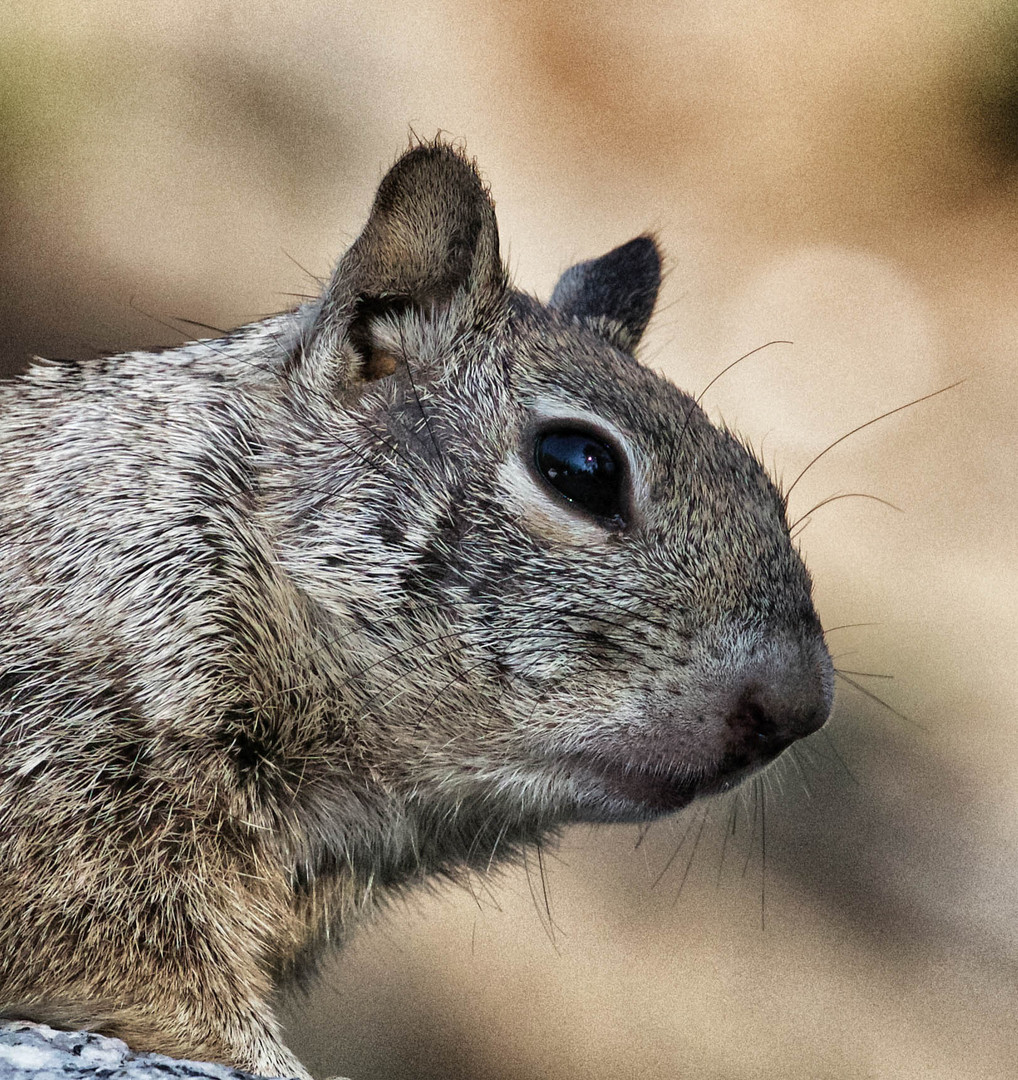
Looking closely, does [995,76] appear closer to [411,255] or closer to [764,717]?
[411,255]

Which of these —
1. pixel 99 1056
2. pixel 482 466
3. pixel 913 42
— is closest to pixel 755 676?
pixel 482 466

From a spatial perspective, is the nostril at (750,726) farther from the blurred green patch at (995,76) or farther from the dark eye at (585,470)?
the blurred green patch at (995,76)

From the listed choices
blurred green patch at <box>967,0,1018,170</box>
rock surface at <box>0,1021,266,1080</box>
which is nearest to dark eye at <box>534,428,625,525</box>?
rock surface at <box>0,1021,266,1080</box>

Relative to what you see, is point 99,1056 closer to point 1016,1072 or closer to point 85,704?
point 85,704

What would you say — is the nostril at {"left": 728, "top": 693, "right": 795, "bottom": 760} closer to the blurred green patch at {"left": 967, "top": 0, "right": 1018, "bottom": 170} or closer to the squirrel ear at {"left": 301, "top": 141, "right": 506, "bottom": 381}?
the squirrel ear at {"left": 301, "top": 141, "right": 506, "bottom": 381}

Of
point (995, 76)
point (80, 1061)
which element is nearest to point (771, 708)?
point (80, 1061)

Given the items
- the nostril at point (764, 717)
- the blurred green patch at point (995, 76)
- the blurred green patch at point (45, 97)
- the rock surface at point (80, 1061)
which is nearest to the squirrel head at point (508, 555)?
the nostril at point (764, 717)
